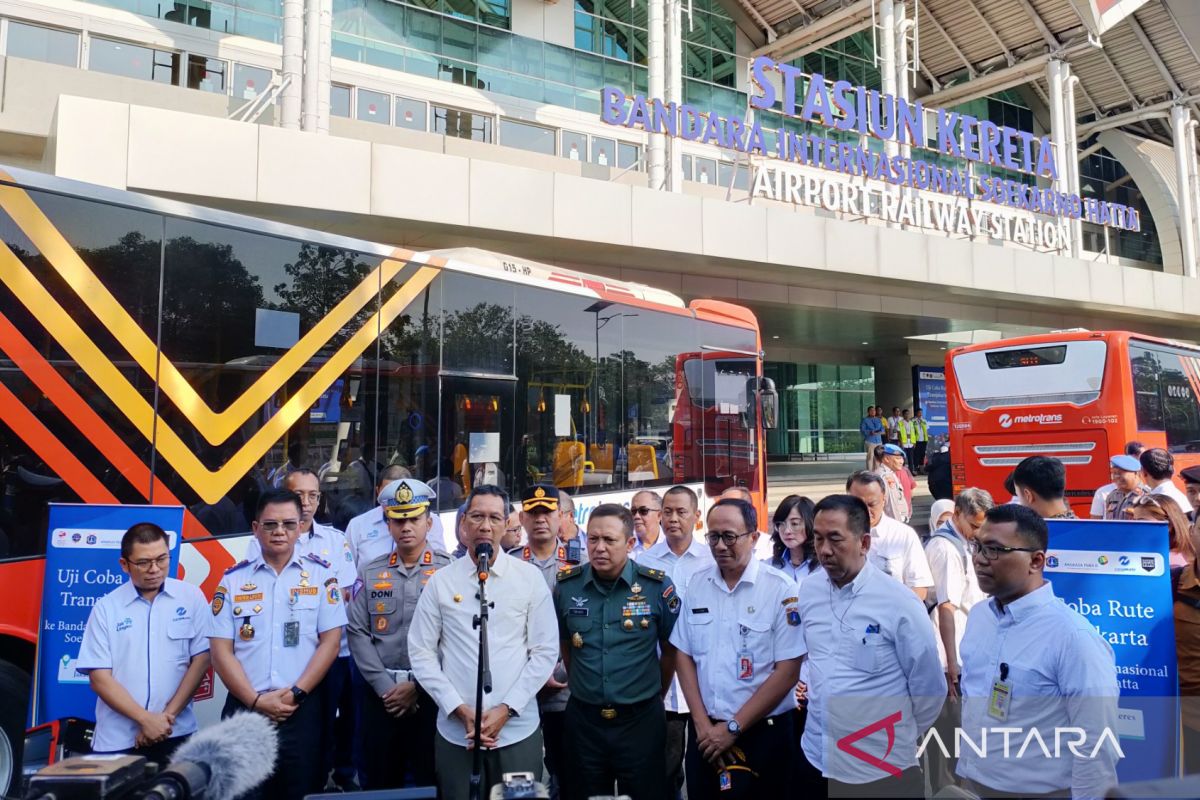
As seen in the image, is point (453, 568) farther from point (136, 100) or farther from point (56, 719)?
point (136, 100)

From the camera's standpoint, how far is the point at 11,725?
13.7 ft

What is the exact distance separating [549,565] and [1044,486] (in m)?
2.81

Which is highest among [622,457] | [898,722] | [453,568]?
[622,457]

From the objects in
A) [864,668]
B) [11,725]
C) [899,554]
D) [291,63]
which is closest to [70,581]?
[11,725]

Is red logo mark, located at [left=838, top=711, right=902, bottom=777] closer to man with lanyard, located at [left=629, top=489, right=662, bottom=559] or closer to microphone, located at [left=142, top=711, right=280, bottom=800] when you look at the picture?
microphone, located at [left=142, top=711, right=280, bottom=800]

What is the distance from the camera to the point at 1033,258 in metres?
21.1

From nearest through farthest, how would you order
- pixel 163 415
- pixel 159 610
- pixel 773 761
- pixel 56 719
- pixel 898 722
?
pixel 898 722, pixel 773 761, pixel 159 610, pixel 56 719, pixel 163 415

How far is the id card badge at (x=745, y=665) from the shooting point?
3420mm

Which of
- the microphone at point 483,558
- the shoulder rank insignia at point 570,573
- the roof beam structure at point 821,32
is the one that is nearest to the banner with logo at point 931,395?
the roof beam structure at point 821,32

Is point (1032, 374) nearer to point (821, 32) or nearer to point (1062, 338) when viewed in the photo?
point (1062, 338)

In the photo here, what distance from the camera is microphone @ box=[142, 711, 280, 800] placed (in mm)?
1695

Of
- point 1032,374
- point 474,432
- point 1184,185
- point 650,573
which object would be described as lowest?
point 650,573

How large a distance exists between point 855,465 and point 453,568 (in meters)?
21.7

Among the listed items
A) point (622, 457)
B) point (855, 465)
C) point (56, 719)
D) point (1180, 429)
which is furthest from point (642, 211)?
point (56, 719)
